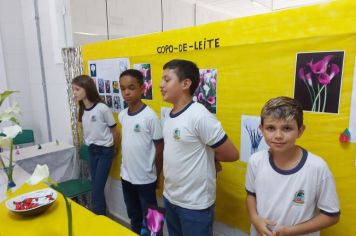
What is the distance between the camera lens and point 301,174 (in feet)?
3.08

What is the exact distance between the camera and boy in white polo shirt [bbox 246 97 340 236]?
3.03 ft

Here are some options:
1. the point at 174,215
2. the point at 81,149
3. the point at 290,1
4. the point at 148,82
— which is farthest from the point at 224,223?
the point at 290,1

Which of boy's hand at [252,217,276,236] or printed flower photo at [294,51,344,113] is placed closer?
boy's hand at [252,217,276,236]

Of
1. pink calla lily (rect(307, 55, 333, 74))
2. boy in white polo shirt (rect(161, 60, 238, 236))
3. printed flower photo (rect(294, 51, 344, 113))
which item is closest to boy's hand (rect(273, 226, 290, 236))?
boy in white polo shirt (rect(161, 60, 238, 236))

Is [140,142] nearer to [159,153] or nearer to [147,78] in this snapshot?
[159,153]

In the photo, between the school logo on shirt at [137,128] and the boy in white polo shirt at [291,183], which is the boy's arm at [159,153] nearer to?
the school logo on shirt at [137,128]

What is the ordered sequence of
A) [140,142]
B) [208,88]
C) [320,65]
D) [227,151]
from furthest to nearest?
[140,142], [208,88], [227,151], [320,65]

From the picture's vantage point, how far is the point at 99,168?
2248 mm

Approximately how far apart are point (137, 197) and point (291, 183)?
1229 millimetres

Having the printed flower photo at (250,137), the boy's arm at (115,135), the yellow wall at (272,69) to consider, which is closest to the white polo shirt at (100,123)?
the boy's arm at (115,135)

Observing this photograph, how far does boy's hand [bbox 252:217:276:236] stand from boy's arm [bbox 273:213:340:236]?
0.05 metres

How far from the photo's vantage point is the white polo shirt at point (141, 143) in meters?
1.67

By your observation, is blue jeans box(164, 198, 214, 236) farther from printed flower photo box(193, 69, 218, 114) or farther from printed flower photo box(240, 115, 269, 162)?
printed flower photo box(193, 69, 218, 114)

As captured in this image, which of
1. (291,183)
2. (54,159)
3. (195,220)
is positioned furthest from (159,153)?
(54,159)
